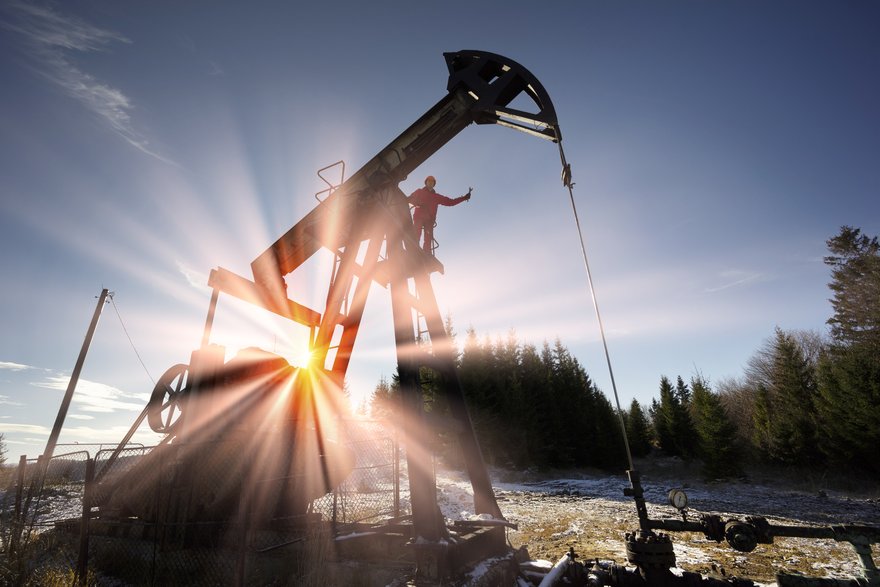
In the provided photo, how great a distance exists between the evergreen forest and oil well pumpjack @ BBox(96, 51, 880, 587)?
51.0 feet

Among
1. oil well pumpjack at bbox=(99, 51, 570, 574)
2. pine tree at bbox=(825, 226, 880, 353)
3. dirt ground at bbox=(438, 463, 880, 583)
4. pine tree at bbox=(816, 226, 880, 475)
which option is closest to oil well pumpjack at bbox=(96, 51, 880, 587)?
oil well pumpjack at bbox=(99, 51, 570, 574)

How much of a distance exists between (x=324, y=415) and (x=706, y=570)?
628 cm

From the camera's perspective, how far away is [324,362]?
226 inches

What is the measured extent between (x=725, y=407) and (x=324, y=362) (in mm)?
32686

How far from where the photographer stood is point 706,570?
533 centimetres

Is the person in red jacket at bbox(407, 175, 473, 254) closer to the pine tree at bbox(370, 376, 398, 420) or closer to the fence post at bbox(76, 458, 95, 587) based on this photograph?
the fence post at bbox(76, 458, 95, 587)

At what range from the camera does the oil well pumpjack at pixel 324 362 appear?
5.09 metres

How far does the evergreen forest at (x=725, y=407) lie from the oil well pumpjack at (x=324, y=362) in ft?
51.0

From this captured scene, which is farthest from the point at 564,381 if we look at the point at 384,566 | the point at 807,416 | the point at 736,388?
the point at 384,566

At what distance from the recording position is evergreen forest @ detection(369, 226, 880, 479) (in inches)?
796

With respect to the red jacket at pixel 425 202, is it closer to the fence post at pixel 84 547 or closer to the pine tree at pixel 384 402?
the fence post at pixel 84 547

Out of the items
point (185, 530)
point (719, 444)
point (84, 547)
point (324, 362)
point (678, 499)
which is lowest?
point (719, 444)

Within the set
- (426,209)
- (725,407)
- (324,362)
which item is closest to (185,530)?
(324,362)

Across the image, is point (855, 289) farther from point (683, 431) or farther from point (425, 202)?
Result: point (425, 202)
